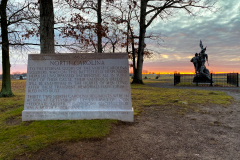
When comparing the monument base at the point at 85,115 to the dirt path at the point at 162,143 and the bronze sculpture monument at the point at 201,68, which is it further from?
the bronze sculpture monument at the point at 201,68

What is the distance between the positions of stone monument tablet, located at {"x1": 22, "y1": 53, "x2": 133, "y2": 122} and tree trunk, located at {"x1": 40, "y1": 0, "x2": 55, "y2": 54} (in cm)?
141

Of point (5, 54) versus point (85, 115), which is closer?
point (85, 115)

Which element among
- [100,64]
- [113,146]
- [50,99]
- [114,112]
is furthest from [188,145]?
[50,99]

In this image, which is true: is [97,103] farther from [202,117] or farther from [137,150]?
[202,117]

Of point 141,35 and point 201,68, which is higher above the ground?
point 141,35

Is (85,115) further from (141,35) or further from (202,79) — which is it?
(202,79)

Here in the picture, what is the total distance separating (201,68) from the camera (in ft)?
63.0

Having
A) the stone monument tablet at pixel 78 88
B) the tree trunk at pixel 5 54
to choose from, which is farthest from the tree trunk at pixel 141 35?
the stone monument tablet at pixel 78 88

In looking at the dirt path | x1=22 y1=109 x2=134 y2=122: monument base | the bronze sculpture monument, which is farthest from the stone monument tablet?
the bronze sculpture monument

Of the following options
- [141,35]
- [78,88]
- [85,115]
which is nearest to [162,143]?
[85,115]

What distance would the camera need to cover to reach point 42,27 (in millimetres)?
6105

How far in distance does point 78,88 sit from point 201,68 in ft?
59.9

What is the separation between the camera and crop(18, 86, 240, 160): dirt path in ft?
9.64

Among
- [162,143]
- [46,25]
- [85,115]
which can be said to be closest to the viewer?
[162,143]
